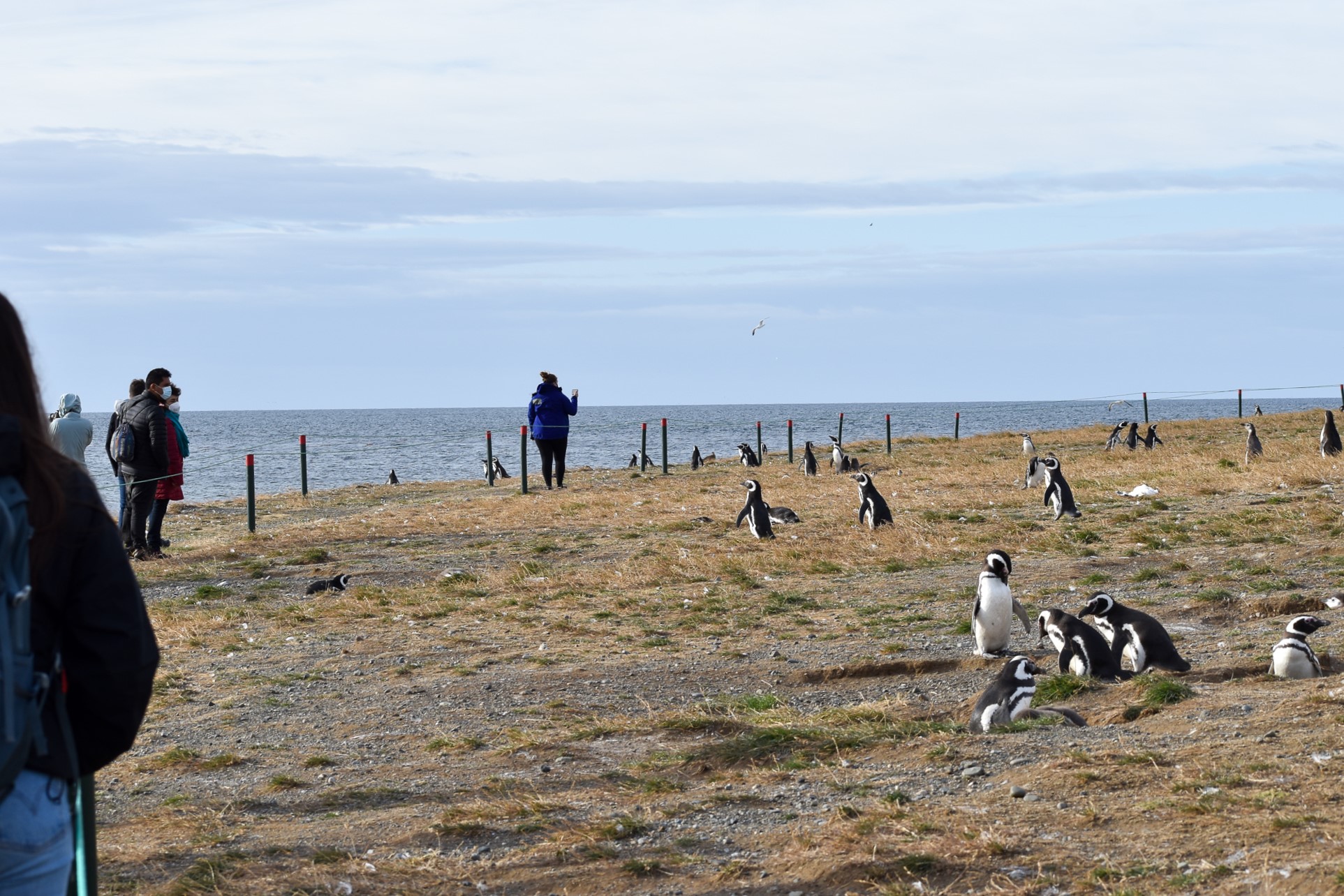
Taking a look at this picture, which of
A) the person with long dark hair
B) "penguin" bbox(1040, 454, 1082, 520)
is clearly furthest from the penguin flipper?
the person with long dark hair

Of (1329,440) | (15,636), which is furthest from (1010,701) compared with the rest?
(1329,440)

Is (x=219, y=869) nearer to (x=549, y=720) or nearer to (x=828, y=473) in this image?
(x=549, y=720)

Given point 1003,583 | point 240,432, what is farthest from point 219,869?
point 240,432

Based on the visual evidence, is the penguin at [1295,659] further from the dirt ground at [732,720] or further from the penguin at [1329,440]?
the penguin at [1329,440]

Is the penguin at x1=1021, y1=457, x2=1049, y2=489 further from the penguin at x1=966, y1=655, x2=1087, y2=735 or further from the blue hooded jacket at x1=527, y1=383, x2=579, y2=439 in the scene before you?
the penguin at x1=966, y1=655, x2=1087, y2=735

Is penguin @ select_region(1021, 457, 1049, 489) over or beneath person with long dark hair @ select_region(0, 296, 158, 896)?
beneath

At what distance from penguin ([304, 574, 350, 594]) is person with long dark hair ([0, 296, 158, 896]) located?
1102 centimetres

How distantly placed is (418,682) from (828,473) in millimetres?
19445

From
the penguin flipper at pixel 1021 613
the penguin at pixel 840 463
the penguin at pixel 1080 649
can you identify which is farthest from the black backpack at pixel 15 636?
the penguin at pixel 840 463

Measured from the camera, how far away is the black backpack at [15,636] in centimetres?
242

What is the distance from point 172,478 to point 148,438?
564 mm

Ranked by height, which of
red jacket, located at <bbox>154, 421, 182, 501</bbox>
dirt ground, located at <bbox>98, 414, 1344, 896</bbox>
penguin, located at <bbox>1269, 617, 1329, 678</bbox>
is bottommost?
dirt ground, located at <bbox>98, 414, 1344, 896</bbox>

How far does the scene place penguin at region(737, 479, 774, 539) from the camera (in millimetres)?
15922

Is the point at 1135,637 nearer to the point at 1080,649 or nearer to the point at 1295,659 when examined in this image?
the point at 1080,649
